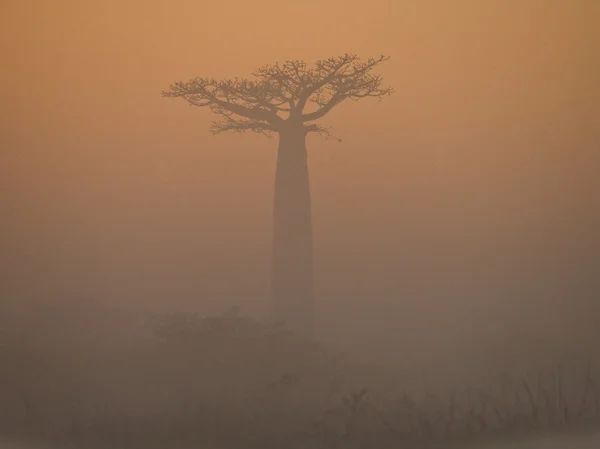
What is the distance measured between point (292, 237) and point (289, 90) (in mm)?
543

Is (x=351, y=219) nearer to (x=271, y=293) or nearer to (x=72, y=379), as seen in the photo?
(x=271, y=293)

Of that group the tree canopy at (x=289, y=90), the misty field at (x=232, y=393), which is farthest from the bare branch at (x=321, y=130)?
the misty field at (x=232, y=393)

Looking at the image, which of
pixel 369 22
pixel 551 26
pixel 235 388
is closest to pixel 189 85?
pixel 369 22

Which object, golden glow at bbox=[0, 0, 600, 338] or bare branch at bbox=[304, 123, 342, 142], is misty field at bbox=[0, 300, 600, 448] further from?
bare branch at bbox=[304, 123, 342, 142]

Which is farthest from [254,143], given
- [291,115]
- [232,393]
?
[232,393]

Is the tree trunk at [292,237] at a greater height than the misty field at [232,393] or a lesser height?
greater

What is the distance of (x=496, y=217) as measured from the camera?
87.9 inches

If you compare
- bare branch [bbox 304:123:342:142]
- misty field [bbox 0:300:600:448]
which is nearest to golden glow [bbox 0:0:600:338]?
bare branch [bbox 304:123:342:142]

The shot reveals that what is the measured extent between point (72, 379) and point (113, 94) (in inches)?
→ 42.3

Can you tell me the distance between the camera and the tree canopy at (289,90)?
2.17m

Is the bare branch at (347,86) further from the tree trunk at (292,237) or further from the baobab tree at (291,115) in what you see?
the tree trunk at (292,237)

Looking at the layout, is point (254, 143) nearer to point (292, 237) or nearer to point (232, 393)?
point (292, 237)

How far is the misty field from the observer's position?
2.10 metres

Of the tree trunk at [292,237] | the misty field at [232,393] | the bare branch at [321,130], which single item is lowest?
the misty field at [232,393]
